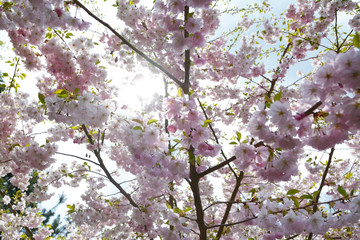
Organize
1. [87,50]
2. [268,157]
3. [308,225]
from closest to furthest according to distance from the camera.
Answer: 1. [268,157]
2. [308,225]
3. [87,50]

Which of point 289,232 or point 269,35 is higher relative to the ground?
point 269,35

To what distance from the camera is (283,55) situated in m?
5.97

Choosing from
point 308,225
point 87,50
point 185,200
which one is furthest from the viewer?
point 185,200

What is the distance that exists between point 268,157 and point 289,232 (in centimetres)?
104

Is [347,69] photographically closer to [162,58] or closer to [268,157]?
[268,157]

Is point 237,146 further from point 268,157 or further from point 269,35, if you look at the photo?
point 269,35

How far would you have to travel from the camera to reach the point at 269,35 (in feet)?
22.2

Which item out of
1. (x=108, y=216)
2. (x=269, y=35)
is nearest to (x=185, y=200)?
(x=108, y=216)

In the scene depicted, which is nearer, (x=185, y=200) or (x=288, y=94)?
(x=288, y=94)

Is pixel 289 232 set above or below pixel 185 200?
below

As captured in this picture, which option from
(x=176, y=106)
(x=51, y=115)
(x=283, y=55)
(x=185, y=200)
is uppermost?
(x=283, y=55)

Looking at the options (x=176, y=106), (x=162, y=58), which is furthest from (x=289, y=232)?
(x=162, y=58)

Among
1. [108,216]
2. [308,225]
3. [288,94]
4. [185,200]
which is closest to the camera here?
[308,225]

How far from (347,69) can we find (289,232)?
1902 millimetres
